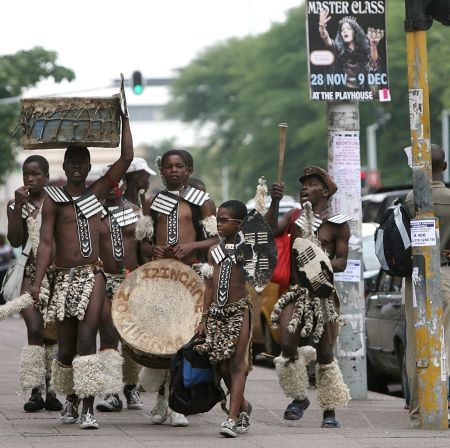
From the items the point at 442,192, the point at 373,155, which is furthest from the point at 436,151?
the point at 373,155

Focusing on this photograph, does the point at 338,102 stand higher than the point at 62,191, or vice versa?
the point at 338,102

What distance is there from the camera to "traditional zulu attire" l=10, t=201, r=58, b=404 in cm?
1164

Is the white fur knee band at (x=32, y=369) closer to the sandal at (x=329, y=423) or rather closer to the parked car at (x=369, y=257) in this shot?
the sandal at (x=329, y=423)

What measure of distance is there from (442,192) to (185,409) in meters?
2.63

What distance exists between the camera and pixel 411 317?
1115cm

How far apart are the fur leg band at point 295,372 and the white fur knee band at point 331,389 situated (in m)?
0.15

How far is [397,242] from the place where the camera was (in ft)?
36.2

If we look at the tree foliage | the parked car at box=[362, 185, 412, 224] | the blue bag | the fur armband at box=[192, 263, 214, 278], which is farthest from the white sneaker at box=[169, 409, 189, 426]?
the tree foliage

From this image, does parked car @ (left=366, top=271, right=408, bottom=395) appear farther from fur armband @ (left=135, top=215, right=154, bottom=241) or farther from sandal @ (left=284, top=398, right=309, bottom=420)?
fur armband @ (left=135, top=215, right=154, bottom=241)

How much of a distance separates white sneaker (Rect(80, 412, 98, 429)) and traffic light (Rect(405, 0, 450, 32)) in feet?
11.9

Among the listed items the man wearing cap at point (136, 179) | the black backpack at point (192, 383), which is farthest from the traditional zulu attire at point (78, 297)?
the man wearing cap at point (136, 179)

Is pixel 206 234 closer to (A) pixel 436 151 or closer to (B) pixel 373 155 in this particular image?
(A) pixel 436 151

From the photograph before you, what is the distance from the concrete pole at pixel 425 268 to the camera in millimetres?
10742

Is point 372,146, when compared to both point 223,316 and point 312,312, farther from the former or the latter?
point 223,316
